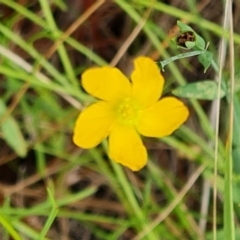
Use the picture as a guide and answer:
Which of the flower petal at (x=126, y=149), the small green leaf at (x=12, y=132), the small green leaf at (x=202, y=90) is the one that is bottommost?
the small green leaf at (x=12, y=132)

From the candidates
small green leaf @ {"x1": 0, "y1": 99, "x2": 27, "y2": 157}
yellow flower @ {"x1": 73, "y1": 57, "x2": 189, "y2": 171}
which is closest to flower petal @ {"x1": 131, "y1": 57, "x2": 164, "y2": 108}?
yellow flower @ {"x1": 73, "y1": 57, "x2": 189, "y2": 171}

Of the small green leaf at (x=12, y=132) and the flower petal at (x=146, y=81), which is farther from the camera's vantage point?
the small green leaf at (x=12, y=132)

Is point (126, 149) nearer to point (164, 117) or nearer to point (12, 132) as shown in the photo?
point (164, 117)

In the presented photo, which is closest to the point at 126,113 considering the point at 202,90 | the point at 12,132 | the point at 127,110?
the point at 127,110

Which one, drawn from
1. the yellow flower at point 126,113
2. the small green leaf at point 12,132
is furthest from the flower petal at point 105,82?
the small green leaf at point 12,132

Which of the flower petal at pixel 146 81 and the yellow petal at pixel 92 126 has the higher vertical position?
the flower petal at pixel 146 81

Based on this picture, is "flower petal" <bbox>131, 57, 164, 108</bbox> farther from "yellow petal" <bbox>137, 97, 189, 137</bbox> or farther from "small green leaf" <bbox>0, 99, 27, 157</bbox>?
"small green leaf" <bbox>0, 99, 27, 157</bbox>

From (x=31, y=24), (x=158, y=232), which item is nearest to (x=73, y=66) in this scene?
(x=31, y=24)

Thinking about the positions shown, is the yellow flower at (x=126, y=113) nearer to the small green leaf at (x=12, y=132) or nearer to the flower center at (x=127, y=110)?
the flower center at (x=127, y=110)
